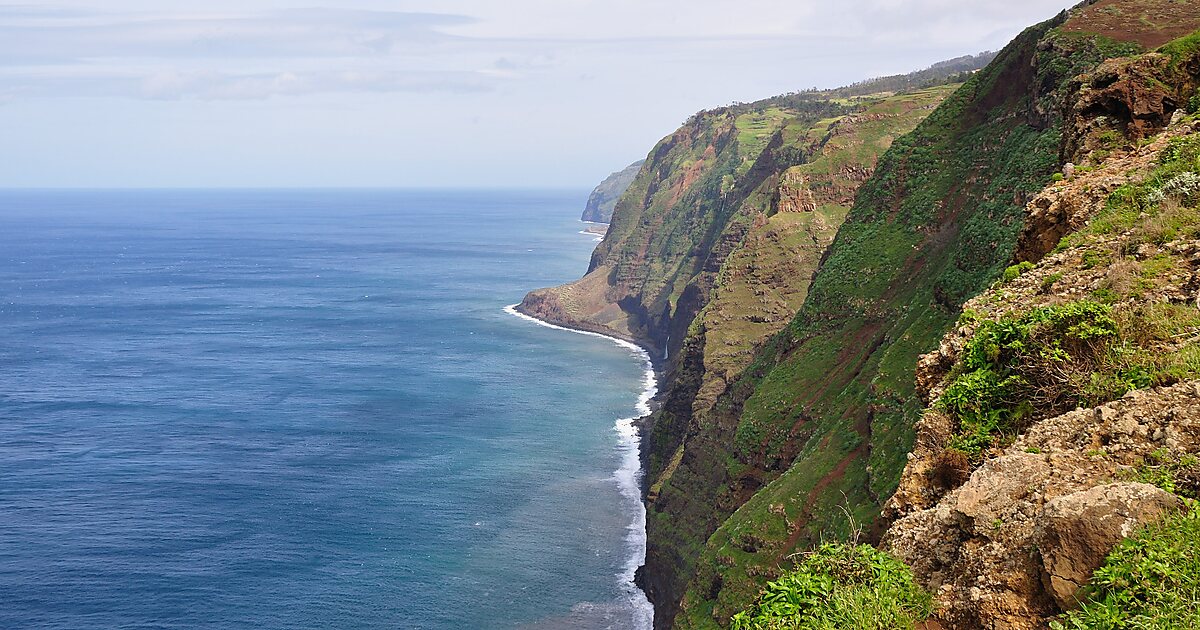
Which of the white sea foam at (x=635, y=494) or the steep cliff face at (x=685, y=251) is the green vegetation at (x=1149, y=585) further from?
the steep cliff face at (x=685, y=251)

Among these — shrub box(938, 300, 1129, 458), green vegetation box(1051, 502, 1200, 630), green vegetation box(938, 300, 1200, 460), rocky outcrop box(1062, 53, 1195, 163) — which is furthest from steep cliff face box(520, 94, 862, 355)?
green vegetation box(1051, 502, 1200, 630)

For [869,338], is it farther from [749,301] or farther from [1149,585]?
[1149,585]

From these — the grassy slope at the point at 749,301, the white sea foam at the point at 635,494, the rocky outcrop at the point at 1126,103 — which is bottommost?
the white sea foam at the point at 635,494

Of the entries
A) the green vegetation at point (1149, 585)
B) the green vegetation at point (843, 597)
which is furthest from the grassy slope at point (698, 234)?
the green vegetation at point (1149, 585)

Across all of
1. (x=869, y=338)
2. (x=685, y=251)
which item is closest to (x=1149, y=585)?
(x=869, y=338)

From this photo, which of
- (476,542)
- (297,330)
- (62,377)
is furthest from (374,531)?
(297,330)

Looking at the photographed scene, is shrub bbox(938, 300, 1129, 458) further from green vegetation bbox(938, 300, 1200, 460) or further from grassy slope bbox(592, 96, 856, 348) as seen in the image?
grassy slope bbox(592, 96, 856, 348)
